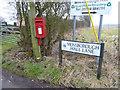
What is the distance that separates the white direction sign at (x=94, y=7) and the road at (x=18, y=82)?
114 inches

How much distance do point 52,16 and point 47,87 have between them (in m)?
2.86

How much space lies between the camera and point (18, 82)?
2.87m

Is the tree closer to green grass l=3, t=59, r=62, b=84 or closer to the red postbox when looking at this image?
the red postbox

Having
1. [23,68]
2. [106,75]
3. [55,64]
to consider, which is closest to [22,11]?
[23,68]

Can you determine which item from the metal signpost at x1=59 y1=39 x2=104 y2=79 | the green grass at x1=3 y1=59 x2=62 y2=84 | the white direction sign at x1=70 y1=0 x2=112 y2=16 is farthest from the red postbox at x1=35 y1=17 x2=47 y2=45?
the white direction sign at x1=70 y1=0 x2=112 y2=16

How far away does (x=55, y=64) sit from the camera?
361cm

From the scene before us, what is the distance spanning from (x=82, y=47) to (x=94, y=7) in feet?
5.09

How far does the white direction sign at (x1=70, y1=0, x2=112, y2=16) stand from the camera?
9.93 feet

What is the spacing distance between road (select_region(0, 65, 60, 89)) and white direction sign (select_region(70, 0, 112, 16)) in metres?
2.90

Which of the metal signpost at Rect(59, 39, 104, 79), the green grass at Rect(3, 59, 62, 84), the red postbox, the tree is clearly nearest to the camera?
the metal signpost at Rect(59, 39, 104, 79)

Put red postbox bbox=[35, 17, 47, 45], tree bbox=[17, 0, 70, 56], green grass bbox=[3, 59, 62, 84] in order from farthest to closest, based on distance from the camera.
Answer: tree bbox=[17, 0, 70, 56] < red postbox bbox=[35, 17, 47, 45] < green grass bbox=[3, 59, 62, 84]

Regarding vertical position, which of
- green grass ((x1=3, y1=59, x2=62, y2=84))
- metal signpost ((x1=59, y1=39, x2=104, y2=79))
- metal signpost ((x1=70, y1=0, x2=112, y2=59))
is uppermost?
metal signpost ((x1=70, y1=0, x2=112, y2=59))

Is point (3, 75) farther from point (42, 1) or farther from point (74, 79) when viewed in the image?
point (42, 1)

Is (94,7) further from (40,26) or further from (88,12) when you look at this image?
(40,26)
